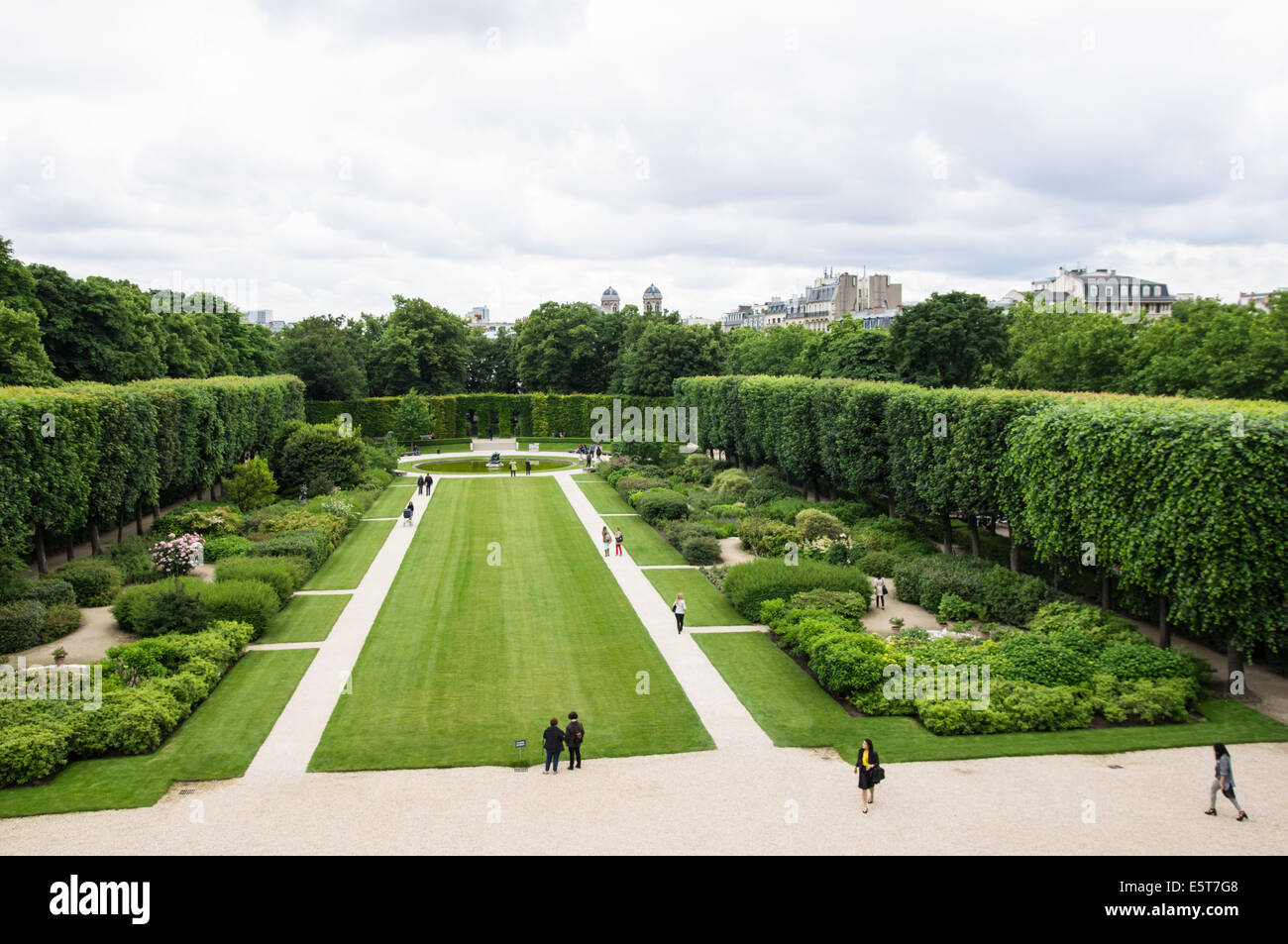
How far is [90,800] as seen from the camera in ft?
54.7

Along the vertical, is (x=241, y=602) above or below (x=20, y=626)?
above

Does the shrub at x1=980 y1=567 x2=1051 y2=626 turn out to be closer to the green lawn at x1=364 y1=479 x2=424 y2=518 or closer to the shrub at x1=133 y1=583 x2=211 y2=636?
the shrub at x1=133 y1=583 x2=211 y2=636

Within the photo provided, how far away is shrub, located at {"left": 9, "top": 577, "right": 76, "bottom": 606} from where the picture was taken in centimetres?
2842

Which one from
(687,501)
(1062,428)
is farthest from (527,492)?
(1062,428)

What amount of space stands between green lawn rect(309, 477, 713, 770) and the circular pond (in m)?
30.3

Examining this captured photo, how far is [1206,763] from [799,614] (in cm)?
1134

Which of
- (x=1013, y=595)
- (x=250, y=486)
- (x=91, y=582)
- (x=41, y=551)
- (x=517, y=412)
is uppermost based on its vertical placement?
(x=517, y=412)

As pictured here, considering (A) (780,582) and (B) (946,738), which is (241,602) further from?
(B) (946,738)

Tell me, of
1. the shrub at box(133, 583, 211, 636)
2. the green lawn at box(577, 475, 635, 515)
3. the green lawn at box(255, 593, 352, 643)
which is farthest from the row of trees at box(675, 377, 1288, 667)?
the shrub at box(133, 583, 211, 636)

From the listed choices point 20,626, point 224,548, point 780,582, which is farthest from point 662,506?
point 20,626

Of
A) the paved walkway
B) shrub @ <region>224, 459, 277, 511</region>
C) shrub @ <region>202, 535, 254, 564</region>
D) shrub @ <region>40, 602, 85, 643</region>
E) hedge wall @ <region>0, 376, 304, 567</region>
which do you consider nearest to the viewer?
the paved walkway

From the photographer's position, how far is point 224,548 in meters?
37.8

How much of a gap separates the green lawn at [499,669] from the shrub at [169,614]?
5.00m

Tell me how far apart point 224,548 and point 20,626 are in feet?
39.0
